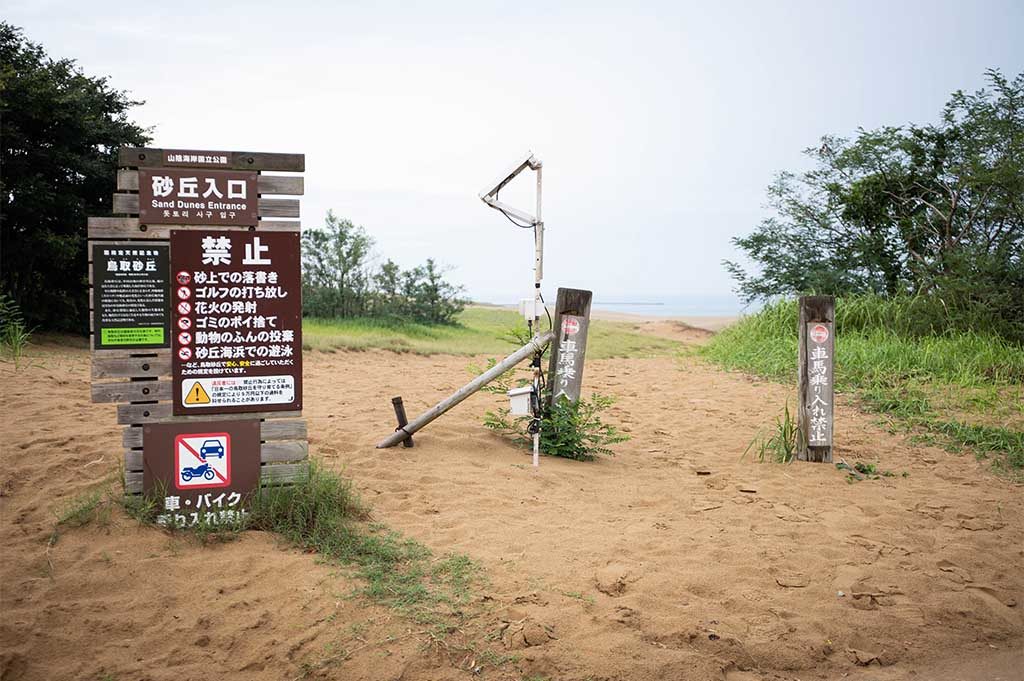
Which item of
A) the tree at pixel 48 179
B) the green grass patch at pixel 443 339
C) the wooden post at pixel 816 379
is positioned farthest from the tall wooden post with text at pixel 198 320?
the tree at pixel 48 179

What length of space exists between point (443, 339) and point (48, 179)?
26.0ft

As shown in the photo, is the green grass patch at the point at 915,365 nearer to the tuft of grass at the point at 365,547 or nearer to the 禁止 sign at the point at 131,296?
the tuft of grass at the point at 365,547

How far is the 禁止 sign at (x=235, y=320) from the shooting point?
479 centimetres

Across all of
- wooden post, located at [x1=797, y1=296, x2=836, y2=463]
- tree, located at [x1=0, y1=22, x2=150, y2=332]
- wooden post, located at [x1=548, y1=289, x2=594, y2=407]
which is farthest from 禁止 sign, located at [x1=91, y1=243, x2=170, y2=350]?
tree, located at [x1=0, y1=22, x2=150, y2=332]

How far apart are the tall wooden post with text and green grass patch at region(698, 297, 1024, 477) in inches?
245

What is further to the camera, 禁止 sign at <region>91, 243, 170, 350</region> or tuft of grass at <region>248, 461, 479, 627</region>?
禁止 sign at <region>91, 243, 170, 350</region>

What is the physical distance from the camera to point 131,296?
4750 mm

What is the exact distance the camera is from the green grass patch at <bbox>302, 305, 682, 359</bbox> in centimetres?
1427

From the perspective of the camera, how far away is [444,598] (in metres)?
A: 4.07

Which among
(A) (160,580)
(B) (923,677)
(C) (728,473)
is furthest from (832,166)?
(A) (160,580)

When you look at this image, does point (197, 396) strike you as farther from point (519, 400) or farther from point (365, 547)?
point (519, 400)

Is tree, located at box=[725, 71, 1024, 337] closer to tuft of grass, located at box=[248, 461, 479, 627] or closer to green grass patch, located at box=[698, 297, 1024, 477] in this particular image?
green grass patch, located at box=[698, 297, 1024, 477]

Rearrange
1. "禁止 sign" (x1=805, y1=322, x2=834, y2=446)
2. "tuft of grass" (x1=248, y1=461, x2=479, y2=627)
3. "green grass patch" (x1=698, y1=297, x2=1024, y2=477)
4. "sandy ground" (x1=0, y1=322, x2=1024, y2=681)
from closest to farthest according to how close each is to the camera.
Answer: "sandy ground" (x1=0, y1=322, x2=1024, y2=681)
"tuft of grass" (x1=248, y1=461, x2=479, y2=627)
"禁止 sign" (x1=805, y1=322, x2=834, y2=446)
"green grass patch" (x1=698, y1=297, x2=1024, y2=477)

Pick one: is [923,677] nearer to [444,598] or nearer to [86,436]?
[444,598]
